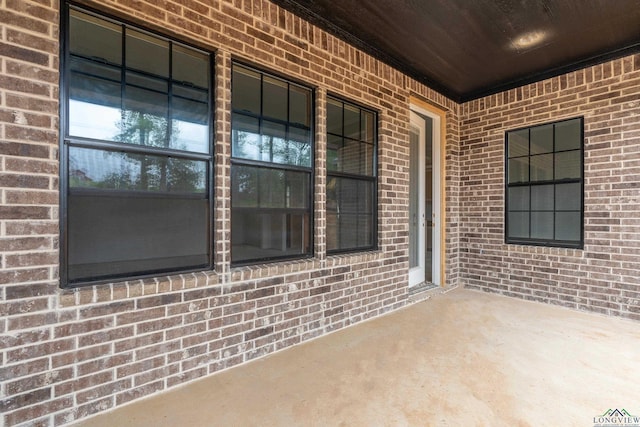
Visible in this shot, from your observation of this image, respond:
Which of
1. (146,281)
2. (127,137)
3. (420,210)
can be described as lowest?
(146,281)

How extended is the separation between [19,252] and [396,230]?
Answer: 11.1ft

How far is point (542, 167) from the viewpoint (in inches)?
167

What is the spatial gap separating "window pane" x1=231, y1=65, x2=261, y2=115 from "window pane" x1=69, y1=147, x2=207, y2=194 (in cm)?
62

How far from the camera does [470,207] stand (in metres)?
4.95

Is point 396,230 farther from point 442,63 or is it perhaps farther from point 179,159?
point 179,159

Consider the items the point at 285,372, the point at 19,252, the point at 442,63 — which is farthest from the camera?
the point at 442,63

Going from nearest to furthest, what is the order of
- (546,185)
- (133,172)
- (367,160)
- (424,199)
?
1. (133,172)
2. (367,160)
3. (546,185)
4. (424,199)

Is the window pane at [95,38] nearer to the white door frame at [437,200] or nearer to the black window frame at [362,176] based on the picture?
the black window frame at [362,176]

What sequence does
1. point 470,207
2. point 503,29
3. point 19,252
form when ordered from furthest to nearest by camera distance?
point 470,207 < point 503,29 < point 19,252

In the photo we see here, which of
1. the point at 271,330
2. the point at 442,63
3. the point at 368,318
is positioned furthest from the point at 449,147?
the point at 271,330

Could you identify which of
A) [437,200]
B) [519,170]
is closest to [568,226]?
[519,170]

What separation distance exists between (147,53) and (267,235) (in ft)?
5.31

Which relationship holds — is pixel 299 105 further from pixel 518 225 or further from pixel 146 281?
pixel 518 225

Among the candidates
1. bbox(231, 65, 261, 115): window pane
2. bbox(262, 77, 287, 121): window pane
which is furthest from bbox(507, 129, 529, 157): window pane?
bbox(231, 65, 261, 115): window pane
